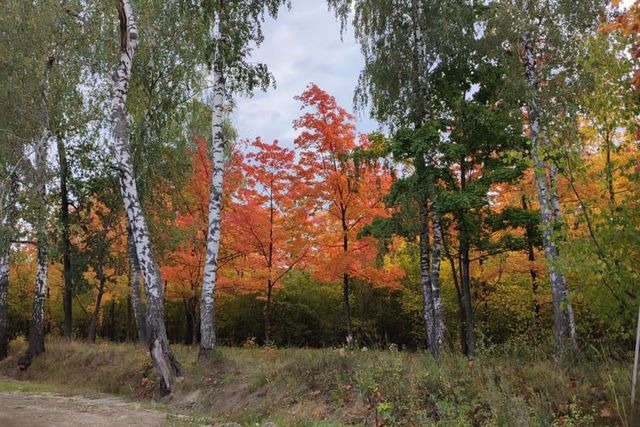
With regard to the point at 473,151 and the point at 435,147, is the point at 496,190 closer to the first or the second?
the point at 473,151

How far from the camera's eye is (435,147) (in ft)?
40.8

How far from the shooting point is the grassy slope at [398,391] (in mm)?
5559

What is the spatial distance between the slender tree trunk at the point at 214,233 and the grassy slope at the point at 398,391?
0.67 meters

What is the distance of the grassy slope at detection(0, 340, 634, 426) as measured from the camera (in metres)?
5.56

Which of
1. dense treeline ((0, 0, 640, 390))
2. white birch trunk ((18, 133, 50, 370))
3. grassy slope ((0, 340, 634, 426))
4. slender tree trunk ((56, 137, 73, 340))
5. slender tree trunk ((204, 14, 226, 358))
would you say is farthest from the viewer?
slender tree trunk ((56, 137, 73, 340))

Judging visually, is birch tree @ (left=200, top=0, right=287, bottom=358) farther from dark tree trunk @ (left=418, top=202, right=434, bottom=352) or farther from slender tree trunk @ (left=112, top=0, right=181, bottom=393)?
dark tree trunk @ (left=418, top=202, right=434, bottom=352)

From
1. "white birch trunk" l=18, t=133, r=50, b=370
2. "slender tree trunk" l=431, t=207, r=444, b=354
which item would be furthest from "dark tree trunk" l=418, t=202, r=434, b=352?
"white birch trunk" l=18, t=133, r=50, b=370

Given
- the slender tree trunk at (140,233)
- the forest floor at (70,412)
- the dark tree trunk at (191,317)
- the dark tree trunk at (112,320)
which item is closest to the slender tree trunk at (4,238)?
the forest floor at (70,412)

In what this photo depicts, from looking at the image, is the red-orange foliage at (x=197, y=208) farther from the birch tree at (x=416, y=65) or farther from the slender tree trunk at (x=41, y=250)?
the birch tree at (x=416, y=65)

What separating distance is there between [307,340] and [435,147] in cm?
1801

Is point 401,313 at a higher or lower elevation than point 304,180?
lower

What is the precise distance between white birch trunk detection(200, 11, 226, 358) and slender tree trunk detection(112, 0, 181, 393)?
3.14ft

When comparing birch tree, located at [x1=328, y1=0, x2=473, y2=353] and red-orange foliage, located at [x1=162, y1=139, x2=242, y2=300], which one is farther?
red-orange foliage, located at [x1=162, y1=139, x2=242, y2=300]

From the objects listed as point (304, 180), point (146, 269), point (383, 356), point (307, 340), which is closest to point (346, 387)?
point (383, 356)
